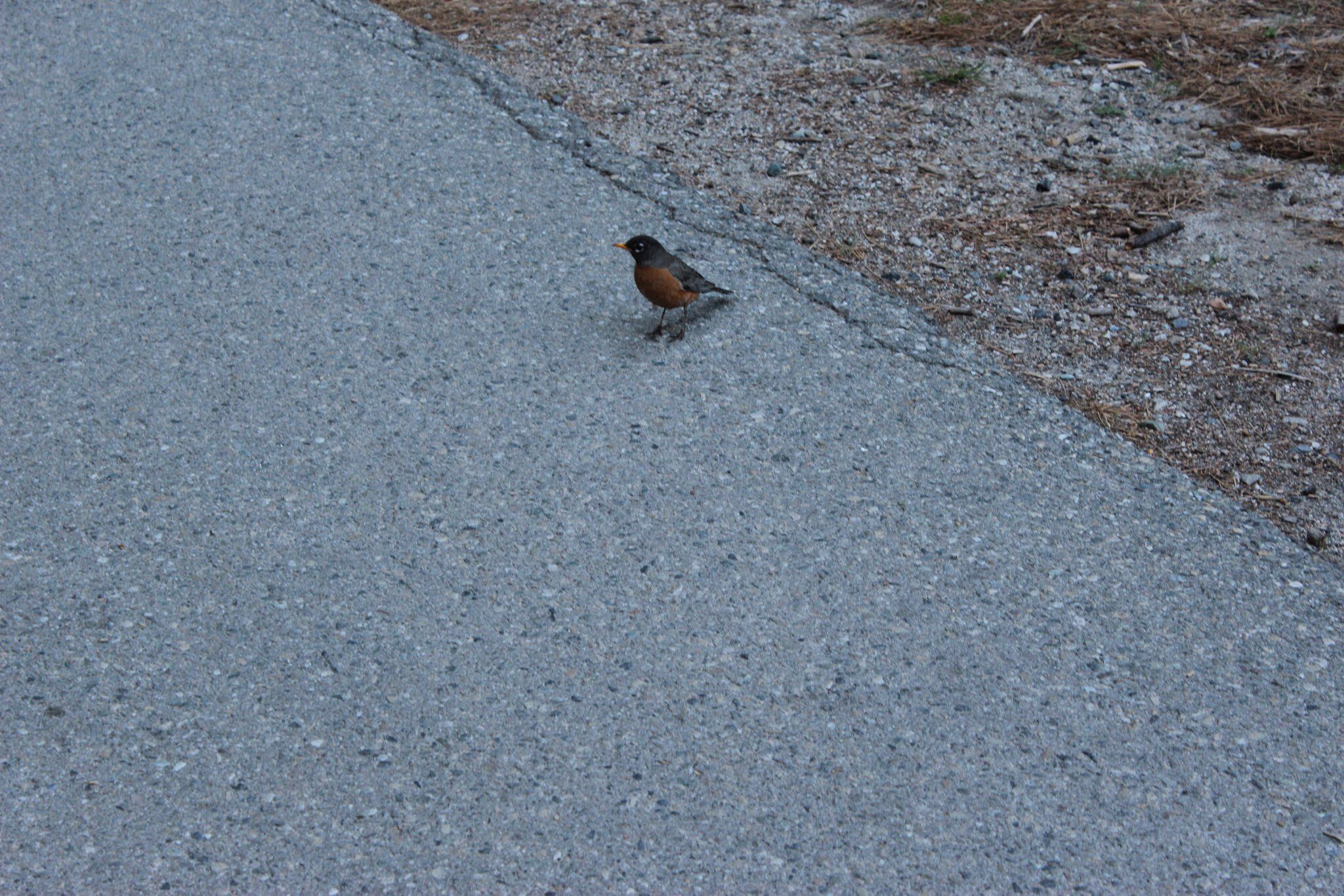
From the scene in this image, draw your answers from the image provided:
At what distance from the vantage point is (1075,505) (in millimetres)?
3838

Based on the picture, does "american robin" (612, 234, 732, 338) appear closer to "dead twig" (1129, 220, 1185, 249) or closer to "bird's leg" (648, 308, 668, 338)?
"bird's leg" (648, 308, 668, 338)

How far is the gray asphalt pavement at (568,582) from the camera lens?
114 inches

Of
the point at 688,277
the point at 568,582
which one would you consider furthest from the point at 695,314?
the point at 568,582

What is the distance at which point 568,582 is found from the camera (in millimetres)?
3545

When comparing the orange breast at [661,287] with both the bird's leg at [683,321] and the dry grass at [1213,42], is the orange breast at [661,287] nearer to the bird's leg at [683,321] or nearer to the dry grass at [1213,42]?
the bird's leg at [683,321]

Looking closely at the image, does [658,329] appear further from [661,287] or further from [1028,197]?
[1028,197]

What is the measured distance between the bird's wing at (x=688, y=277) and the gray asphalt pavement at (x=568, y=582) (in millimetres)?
167

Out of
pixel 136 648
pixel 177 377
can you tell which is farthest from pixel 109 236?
pixel 136 648

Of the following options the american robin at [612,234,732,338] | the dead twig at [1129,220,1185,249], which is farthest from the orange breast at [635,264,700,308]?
the dead twig at [1129,220,1185,249]

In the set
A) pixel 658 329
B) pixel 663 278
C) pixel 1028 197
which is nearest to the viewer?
pixel 663 278

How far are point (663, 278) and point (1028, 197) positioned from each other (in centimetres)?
188

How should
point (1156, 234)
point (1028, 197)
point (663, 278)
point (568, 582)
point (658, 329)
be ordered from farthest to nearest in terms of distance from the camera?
1. point (1028, 197)
2. point (1156, 234)
3. point (658, 329)
4. point (663, 278)
5. point (568, 582)

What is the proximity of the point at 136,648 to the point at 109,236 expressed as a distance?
2328 mm

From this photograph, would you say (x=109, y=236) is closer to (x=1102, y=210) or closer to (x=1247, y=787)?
(x=1102, y=210)
